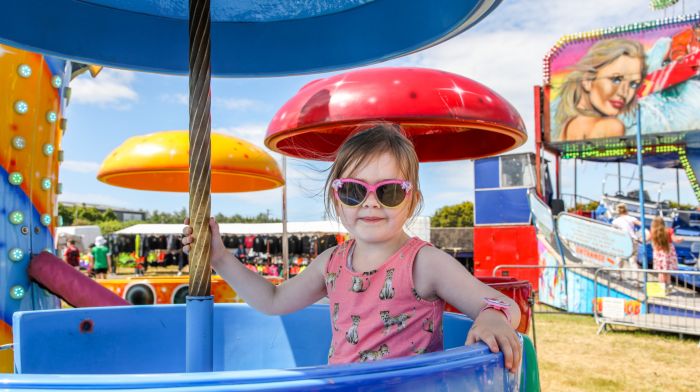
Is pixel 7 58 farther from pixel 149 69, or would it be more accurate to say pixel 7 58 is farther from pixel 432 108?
pixel 432 108

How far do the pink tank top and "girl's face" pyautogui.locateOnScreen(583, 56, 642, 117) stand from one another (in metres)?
13.3

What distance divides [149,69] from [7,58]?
1.11 metres

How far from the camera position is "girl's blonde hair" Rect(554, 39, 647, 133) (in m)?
13.2

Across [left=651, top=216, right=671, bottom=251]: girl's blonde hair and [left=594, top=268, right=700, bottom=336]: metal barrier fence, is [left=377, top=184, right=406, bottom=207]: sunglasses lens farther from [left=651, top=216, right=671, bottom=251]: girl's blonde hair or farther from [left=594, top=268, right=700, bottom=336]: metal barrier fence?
[left=651, top=216, right=671, bottom=251]: girl's blonde hair

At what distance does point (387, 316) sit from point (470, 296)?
209mm

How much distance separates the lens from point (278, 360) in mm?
1885

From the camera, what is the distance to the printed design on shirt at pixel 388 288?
133 cm

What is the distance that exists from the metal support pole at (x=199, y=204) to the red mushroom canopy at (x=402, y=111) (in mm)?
1278

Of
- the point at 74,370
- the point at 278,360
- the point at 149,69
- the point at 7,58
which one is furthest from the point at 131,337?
the point at 7,58

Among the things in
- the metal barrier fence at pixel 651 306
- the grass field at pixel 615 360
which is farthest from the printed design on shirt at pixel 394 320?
the metal barrier fence at pixel 651 306

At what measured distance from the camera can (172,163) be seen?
18.7 feet

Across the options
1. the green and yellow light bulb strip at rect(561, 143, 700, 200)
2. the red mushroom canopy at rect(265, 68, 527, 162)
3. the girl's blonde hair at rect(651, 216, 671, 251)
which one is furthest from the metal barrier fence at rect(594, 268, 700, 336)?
the green and yellow light bulb strip at rect(561, 143, 700, 200)

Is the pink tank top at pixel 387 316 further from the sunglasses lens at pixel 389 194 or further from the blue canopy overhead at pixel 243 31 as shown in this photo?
the blue canopy overhead at pixel 243 31

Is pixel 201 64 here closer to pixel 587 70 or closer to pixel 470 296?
pixel 470 296
